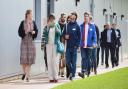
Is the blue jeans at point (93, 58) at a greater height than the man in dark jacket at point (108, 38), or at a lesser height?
lesser

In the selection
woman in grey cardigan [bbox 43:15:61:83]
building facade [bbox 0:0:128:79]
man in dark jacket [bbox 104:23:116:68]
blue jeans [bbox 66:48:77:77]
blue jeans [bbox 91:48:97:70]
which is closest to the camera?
woman in grey cardigan [bbox 43:15:61:83]

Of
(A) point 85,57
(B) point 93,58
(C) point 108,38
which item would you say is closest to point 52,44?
(A) point 85,57

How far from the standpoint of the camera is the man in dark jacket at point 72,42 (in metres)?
19.3

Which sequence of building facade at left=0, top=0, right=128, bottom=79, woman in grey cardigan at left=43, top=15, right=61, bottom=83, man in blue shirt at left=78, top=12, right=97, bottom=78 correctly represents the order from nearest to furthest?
1. woman in grey cardigan at left=43, top=15, right=61, bottom=83
2. building facade at left=0, top=0, right=128, bottom=79
3. man in blue shirt at left=78, top=12, right=97, bottom=78

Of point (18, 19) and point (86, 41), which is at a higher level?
point (18, 19)

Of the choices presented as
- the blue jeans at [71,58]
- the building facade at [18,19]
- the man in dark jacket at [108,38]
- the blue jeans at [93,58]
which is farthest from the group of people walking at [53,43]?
the man in dark jacket at [108,38]

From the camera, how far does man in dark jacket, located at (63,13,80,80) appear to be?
63.5 feet

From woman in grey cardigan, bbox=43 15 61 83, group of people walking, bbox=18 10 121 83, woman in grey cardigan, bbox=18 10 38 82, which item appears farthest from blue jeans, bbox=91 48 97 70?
woman in grey cardigan, bbox=18 10 38 82

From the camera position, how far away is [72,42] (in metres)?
19.4

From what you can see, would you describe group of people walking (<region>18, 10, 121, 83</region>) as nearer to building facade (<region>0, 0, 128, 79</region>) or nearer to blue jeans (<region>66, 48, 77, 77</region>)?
blue jeans (<region>66, 48, 77, 77</region>)

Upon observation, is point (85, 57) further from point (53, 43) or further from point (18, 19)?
point (18, 19)

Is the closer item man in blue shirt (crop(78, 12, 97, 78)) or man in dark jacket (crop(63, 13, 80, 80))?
man in dark jacket (crop(63, 13, 80, 80))

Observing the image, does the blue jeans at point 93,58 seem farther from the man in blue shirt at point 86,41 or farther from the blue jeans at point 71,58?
the blue jeans at point 71,58

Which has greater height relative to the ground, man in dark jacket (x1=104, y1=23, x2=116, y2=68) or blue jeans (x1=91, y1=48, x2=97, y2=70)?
man in dark jacket (x1=104, y1=23, x2=116, y2=68)
